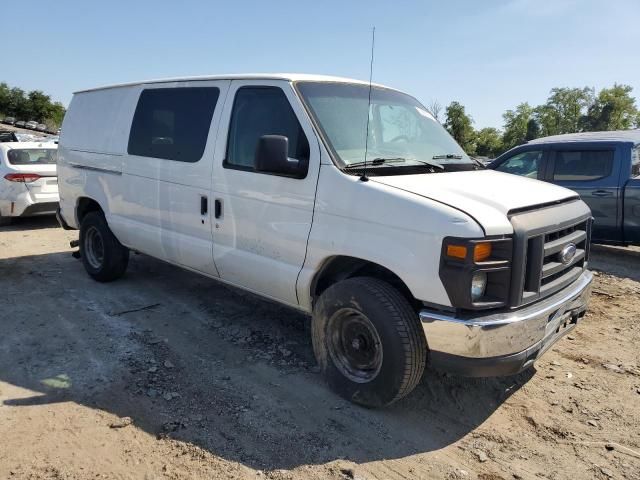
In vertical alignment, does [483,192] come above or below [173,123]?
below

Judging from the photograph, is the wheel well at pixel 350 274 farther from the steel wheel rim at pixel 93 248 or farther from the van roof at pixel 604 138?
the van roof at pixel 604 138

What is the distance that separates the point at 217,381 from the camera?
380cm

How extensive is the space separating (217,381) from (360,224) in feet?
5.38

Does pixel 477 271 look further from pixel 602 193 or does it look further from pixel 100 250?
pixel 602 193

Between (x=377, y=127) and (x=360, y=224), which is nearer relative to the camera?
(x=360, y=224)

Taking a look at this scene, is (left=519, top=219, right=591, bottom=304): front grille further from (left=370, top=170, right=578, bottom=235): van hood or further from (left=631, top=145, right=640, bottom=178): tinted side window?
(left=631, top=145, right=640, bottom=178): tinted side window

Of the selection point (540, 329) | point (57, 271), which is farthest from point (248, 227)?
point (57, 271)

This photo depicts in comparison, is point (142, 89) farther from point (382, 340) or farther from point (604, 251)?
point (604, 251)

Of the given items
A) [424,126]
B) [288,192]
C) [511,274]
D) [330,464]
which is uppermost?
[424,126]

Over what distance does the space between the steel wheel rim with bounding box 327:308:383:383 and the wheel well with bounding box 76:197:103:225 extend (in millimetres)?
3872

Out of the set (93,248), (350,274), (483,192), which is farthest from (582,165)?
(93,248)

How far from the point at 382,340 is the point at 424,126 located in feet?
6.96

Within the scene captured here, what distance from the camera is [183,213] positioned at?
4645 mm

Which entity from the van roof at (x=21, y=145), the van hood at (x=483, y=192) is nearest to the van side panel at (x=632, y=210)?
the van hood at (x=483, y=192)
